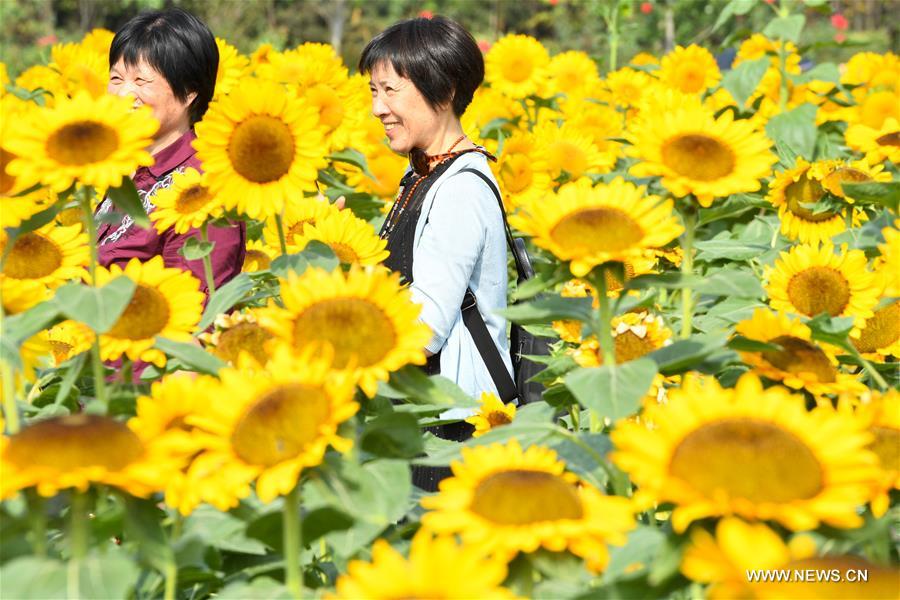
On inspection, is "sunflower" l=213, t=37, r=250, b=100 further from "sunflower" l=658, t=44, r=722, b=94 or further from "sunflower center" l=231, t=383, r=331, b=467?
"sunflower center" l=231, t=383, r=331, b=467

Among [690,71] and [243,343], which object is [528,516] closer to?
[243,343]

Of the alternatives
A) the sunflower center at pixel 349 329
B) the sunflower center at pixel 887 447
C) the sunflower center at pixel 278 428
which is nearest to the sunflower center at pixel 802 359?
the sunflower center at pixel 887 447

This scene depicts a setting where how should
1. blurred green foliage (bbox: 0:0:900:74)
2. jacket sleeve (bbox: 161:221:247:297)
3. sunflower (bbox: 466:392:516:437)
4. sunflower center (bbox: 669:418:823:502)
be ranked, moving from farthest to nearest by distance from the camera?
blurred green foliage (bbox: 0:0:900:74)
jacket sleeve (bbox: 161:221:247:297)
sunflower (bbox: 466:392:516:437)
sunflower center (bbox: 669:418:823:502)

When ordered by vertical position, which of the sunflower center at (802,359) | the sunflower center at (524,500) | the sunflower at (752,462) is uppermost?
the sunflower at (752,462)

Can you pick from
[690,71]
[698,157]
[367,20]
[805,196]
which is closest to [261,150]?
[698,157]

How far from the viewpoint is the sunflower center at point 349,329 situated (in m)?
1.42

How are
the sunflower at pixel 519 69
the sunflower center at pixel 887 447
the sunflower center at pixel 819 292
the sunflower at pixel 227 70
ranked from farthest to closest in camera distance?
the sunflower at pixel 519 69
the sunflower at pixel 227 70
the sunflower center at pixel 819 292
the sunflower center at pixel 887 447

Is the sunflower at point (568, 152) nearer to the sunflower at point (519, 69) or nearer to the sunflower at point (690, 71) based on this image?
the sunflower at point (519, 69)

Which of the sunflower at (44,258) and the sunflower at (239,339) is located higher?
the sunflower at (44,258)

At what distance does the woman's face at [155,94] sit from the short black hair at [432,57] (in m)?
0.56

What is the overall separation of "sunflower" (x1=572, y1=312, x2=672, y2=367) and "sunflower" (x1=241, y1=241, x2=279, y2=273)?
778 millimetres

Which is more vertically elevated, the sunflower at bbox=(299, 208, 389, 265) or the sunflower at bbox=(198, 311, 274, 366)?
the sunflower at bbox=(198, 311, 274, 366)

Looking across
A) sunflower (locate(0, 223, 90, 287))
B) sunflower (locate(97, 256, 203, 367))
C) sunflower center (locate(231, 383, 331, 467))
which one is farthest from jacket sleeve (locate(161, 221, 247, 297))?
sunflower center (locate(231, 383, 331, 467))

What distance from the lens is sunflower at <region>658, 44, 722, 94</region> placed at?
4.96 meters
